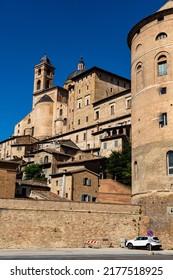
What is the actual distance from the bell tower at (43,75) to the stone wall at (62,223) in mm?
73736

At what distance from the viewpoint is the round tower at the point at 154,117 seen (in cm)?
2919

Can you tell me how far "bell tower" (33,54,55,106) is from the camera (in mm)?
101244

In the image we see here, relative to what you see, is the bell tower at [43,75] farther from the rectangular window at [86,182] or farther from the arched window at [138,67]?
the arched window at [138,67]

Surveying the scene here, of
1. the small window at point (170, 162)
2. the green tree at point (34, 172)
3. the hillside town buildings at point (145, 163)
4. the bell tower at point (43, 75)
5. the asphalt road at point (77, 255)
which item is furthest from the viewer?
the bell tower at point (43, 75)

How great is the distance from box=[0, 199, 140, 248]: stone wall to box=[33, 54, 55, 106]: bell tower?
73.7 metres

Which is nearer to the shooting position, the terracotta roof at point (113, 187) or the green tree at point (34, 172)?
the terracotta roof at point (113, 187)

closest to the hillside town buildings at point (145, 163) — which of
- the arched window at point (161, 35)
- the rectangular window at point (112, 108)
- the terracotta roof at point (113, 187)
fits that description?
the arched window at point (161, 35)

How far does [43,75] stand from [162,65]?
241 ft

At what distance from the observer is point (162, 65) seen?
104 feet

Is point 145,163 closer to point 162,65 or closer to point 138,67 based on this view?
point 162,65

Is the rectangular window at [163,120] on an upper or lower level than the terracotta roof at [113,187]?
upper

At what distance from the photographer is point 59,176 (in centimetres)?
4403

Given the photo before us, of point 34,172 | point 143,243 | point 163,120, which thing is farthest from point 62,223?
point 34,172
